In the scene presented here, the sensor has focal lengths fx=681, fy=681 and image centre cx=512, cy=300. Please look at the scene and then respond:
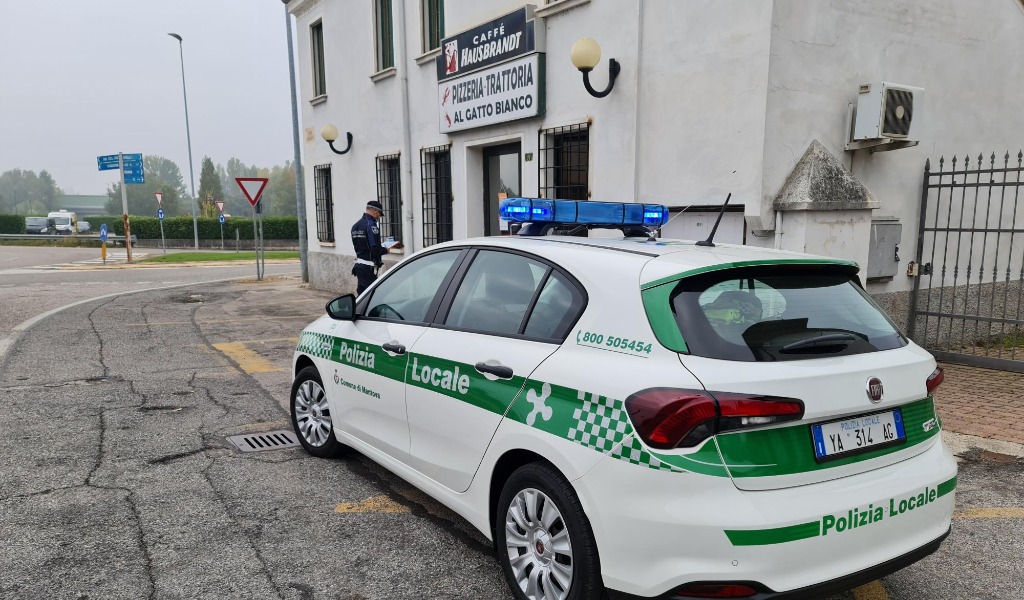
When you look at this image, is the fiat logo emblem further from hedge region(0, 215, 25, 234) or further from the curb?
hedge region(0, 215, 25, 234)

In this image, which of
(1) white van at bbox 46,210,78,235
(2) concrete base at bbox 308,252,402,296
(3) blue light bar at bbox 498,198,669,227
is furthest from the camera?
(1) white van at bbox 46,210,78,235

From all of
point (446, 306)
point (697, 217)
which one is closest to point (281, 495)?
point (446, 306)

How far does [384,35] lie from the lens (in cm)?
1288

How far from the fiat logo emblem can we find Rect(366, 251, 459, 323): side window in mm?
2033

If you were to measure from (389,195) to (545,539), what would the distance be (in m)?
11.2

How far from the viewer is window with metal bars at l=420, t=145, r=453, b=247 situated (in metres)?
11.6

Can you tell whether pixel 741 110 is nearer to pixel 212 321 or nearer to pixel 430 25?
pixel 430 25

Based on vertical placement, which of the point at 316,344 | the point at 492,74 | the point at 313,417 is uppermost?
the point at 492,74

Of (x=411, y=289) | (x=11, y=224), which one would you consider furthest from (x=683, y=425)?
(x=11, y=224)

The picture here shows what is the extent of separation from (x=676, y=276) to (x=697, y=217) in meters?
Answer: 4.89

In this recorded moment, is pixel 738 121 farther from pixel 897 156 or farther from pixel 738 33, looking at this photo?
pixel 897 156

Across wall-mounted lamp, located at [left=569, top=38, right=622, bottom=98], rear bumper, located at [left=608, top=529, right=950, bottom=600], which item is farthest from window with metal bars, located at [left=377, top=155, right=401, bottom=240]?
rear bumper, located at [left=608, top=529, right=950, bottom=600]

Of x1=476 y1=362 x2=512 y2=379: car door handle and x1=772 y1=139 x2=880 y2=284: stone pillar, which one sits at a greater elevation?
x1=772 y1=139 x2=880 y2=284: stone pillar

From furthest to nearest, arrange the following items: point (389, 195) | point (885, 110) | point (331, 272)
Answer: point (331, 272)
point (389, 195)
point (885, 110)
